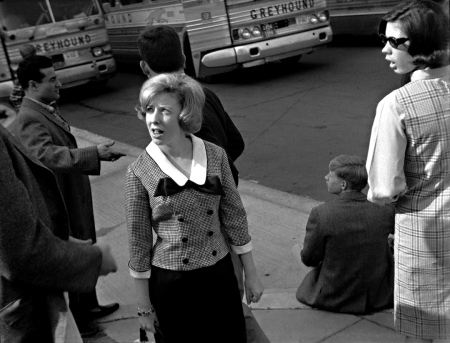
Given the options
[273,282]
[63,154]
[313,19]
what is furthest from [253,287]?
[313,19]

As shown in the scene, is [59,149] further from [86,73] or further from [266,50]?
[86,73]

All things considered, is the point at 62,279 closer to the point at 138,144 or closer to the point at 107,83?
the point at 138,144

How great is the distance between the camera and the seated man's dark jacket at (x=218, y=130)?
3045 mm

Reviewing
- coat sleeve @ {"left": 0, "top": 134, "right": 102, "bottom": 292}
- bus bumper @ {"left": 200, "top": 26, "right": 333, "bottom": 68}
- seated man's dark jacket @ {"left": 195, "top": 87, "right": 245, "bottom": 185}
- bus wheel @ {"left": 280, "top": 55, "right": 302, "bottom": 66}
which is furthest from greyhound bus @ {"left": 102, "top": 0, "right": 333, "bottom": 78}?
coat sleeve @ {"left": 0, "top": 134, "right": 102, "bottom": 292}

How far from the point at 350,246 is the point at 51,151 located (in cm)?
182

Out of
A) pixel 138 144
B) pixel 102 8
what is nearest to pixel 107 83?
pixel 102 8

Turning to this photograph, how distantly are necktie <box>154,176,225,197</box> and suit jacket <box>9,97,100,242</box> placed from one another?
1158mm

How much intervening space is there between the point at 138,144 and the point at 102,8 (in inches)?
222

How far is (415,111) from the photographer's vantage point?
8.17 feet

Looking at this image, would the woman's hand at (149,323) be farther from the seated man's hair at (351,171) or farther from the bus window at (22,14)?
the bus window at (22,14)

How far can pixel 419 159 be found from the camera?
2.56 m

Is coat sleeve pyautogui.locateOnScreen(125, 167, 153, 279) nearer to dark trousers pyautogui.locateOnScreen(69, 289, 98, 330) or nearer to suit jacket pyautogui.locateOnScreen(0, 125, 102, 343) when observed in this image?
suit jacket pyautogui.locateOnScreen(0, 125, 102, 343)

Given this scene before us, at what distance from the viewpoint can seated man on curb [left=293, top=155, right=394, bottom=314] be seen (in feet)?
11.4

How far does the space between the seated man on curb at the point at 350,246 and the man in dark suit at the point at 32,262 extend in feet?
5.65
